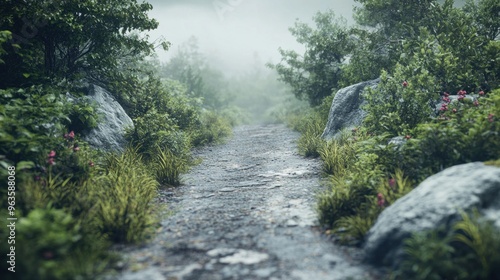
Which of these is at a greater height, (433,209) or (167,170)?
(167,170)

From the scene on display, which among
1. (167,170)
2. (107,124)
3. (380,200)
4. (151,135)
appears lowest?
(380,200)

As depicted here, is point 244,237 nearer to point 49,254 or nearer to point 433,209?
point 49,254

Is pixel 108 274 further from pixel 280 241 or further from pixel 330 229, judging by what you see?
pixel 330 229

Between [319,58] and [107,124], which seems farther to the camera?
[319,58]

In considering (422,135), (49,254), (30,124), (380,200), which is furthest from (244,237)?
(30,124)

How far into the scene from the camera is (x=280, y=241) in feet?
13.9

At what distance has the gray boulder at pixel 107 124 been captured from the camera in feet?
24.6

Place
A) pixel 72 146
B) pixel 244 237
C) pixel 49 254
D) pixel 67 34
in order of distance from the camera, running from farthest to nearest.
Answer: pixel 67 34 → pixel 72 146 → pixel 244 237 → pixel 49 254

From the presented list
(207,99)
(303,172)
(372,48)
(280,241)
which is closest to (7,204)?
(280,241)

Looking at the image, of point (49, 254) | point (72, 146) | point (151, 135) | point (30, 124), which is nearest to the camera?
point (49, 254)

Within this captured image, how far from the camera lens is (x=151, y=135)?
28.2 feet

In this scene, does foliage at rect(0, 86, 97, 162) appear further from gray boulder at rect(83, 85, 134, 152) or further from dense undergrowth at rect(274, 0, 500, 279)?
dense undergrowth at rect(274, 0, 500, 279)

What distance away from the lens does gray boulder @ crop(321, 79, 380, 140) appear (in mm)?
10445

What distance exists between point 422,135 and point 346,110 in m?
5.71
